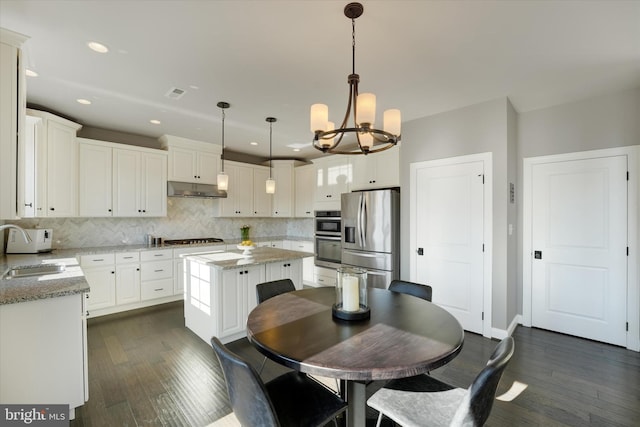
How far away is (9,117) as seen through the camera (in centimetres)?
184

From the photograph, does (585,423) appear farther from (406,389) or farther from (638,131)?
(638,131)

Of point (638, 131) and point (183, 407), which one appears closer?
point (183, 407)

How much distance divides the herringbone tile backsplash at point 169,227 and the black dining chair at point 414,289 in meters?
3.89

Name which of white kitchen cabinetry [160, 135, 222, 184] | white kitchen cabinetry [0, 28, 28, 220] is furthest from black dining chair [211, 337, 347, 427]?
white kitchen cabinetry [160, 135, 222, 184]

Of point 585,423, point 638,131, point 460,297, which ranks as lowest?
point 585,423

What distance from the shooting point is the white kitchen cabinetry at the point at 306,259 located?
541 cm

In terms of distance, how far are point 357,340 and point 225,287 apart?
2045 millimetres

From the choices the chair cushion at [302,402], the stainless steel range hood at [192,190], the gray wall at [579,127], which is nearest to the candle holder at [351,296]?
the chair cushion at [302,402]

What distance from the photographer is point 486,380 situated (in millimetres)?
1095

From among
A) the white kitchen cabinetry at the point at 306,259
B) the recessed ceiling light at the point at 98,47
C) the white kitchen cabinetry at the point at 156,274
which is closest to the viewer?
the recessed ceiling light at the point at 98,47

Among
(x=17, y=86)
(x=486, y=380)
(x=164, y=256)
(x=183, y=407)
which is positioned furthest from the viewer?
(x=164, y=256)

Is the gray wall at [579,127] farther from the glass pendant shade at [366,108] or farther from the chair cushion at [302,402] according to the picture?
the chair cushion at [302,402]

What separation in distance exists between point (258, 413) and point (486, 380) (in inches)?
35.0

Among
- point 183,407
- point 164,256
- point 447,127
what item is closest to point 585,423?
point 183,407
